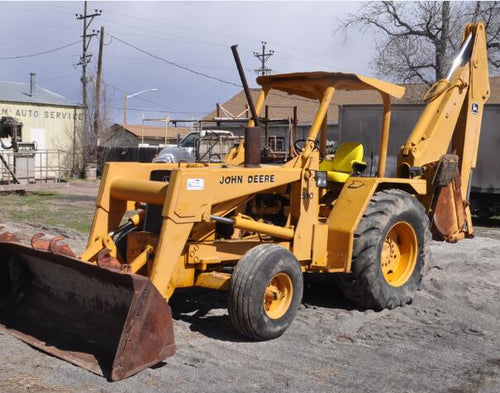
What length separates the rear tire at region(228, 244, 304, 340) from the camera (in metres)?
5.68

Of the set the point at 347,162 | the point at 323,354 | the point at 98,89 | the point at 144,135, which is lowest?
the point at 323,354

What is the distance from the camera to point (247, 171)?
6.21m

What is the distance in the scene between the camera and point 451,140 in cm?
885

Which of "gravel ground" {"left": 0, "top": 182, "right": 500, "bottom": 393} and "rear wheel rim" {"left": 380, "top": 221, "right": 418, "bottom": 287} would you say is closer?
"gravel ground" {"left": 0, "top": 182, "right": 500, "bottom": 393}

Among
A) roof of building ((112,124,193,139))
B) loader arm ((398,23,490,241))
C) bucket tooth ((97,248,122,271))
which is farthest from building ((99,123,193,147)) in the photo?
bucket tooth ((97,248,122,271))

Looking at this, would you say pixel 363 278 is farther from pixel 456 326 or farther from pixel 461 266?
pixel 461 266

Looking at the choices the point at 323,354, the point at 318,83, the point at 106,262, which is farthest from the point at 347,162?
the point at 106,262

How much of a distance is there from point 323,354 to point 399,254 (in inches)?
91.1

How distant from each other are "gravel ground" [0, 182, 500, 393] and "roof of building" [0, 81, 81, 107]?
92.9ft

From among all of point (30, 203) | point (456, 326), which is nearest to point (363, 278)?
point (456, 326)

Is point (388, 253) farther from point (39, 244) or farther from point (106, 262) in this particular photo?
point (39, 244)

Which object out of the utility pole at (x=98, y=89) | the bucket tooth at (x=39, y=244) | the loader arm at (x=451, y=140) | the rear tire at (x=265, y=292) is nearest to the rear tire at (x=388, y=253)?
the loader arm at (x=451, y=140)

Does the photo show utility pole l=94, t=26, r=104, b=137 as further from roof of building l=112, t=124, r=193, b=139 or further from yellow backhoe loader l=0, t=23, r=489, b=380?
yellow backhoe loader l=0, t=23, r=489, b=380

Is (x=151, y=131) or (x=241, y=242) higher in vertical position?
(x=151, y=131)
